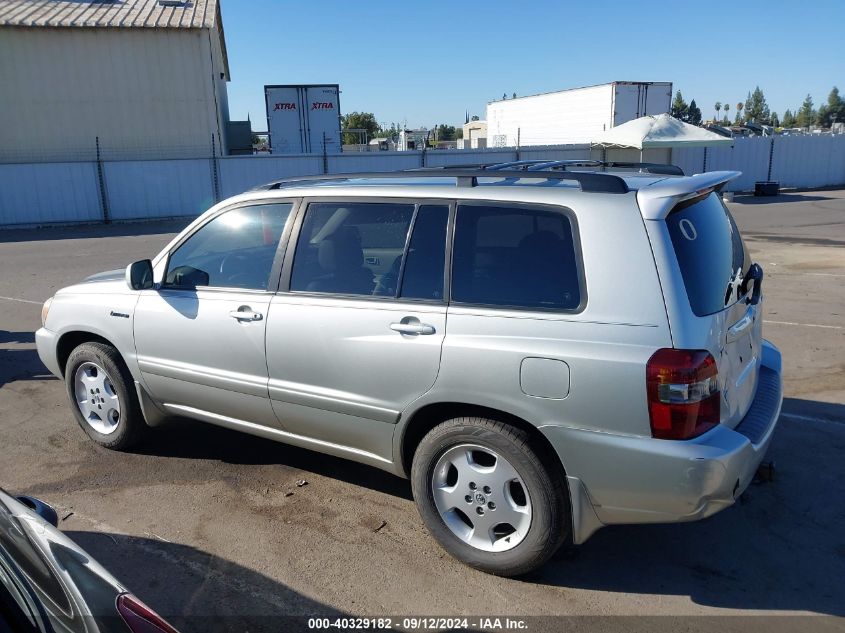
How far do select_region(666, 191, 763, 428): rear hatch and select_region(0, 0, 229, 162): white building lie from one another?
24.4 metres

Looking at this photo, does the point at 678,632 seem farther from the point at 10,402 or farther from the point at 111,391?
the point at 10,402

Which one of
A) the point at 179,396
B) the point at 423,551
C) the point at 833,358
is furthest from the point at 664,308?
the point at 833,358

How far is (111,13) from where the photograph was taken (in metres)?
25.0

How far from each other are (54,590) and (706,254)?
2838 mm

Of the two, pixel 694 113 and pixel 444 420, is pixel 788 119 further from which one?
pixel 444 420

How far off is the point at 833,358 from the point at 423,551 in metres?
4.95

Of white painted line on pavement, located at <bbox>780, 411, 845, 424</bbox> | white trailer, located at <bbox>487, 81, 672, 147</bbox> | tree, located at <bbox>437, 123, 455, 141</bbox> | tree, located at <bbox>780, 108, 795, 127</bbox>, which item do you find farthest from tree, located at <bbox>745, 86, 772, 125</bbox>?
white painted line on pavement, located at <bbox>780, 411, 845, 424</bbox>

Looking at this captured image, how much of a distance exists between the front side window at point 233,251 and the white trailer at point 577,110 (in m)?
23.9

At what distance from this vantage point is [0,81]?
2369 centimetres

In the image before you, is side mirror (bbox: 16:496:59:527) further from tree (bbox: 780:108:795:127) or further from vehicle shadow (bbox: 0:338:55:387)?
tree (bbox: 780:108:795:127)

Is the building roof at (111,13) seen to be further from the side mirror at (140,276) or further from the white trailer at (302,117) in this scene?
the side mirror at (140,276)

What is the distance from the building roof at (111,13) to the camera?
930 inches

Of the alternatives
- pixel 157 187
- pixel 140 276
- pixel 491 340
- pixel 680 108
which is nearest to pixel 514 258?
pixel 491 340

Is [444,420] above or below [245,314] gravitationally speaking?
below
